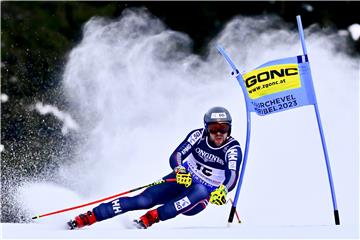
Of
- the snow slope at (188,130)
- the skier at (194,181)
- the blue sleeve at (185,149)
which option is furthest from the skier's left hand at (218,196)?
the blue sleeve at (185,149)

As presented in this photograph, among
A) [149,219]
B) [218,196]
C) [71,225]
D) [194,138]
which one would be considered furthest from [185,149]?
[71,225]

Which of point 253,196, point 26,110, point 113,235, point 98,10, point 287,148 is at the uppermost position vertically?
point 98,10

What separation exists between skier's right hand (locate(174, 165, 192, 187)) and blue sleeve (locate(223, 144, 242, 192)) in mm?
414

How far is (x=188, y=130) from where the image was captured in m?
11.6

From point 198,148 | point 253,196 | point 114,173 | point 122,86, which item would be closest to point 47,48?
point 122,86

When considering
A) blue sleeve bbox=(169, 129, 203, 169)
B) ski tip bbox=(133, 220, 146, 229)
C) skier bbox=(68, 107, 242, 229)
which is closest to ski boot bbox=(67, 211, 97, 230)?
skier bbox=(68, 107, 242, 229)

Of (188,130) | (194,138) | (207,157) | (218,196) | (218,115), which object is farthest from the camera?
(188,130)

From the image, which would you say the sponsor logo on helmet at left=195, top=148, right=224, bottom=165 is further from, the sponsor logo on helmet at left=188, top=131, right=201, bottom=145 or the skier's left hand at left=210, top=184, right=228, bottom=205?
the skier's left hand at left=210, top=184, right=228, bottom=205

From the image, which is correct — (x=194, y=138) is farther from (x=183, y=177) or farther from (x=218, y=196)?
(x=218, y=196)

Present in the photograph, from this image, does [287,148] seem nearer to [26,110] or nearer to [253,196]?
[253,196]

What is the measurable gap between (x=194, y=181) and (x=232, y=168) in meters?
0.53

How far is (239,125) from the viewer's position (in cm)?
1100

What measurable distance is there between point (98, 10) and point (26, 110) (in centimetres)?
412

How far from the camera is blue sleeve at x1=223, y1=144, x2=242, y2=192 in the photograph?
7.03 metres
